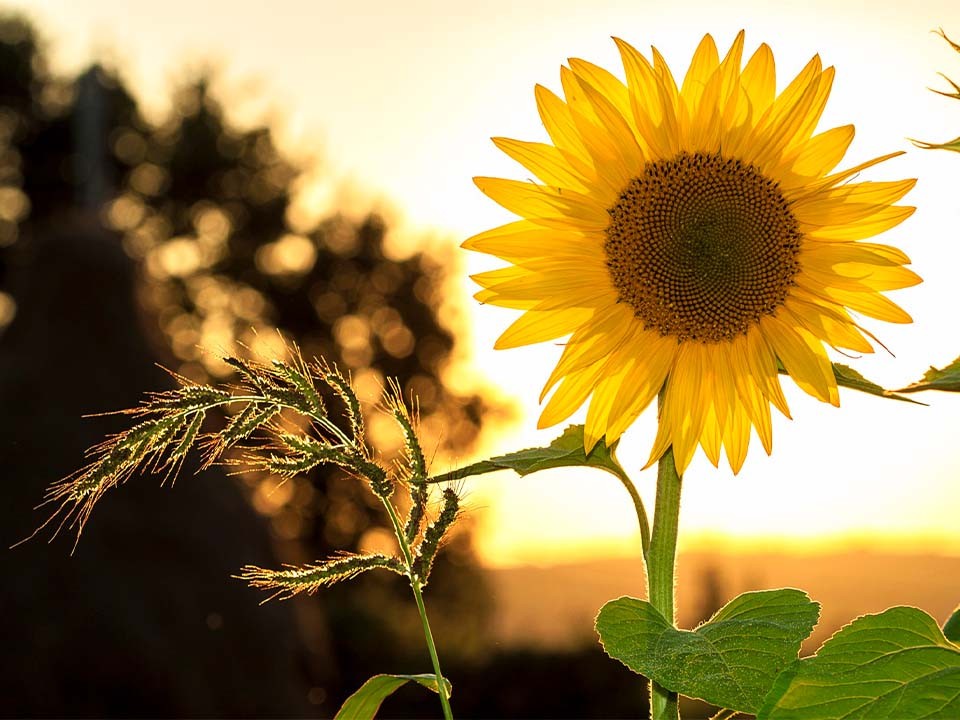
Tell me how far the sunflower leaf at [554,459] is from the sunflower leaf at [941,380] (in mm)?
402

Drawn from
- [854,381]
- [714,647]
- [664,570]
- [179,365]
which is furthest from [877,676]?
[179,365]

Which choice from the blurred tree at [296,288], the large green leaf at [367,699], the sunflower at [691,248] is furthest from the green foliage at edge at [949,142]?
the blurred tree at [296,288]

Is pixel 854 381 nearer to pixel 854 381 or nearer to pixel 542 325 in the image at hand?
pixel 854 381

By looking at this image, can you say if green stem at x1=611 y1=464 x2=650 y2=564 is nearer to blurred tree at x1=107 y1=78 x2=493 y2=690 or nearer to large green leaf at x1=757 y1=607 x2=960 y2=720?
large green leaf at x1=757 y1=607 x2=960 y2=720

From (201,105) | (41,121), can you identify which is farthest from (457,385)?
(41,121)

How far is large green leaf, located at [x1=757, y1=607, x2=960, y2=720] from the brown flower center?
0.55 m

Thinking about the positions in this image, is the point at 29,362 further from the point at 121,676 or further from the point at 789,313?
the point at 789,313

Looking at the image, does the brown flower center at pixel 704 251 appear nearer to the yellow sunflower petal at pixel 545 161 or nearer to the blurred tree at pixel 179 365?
the yellow sunflower petal at pixel 545 161

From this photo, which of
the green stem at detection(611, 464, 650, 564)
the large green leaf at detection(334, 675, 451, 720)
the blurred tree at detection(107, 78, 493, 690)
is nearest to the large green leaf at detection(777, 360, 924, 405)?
the green stem at detection(611, 464, 650, 564)

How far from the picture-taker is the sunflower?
159 centimetres

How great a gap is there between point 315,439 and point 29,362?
9.93 metres

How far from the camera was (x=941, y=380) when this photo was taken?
1267mm

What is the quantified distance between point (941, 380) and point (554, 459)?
451 mm

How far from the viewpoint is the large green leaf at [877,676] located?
3.88 ft
